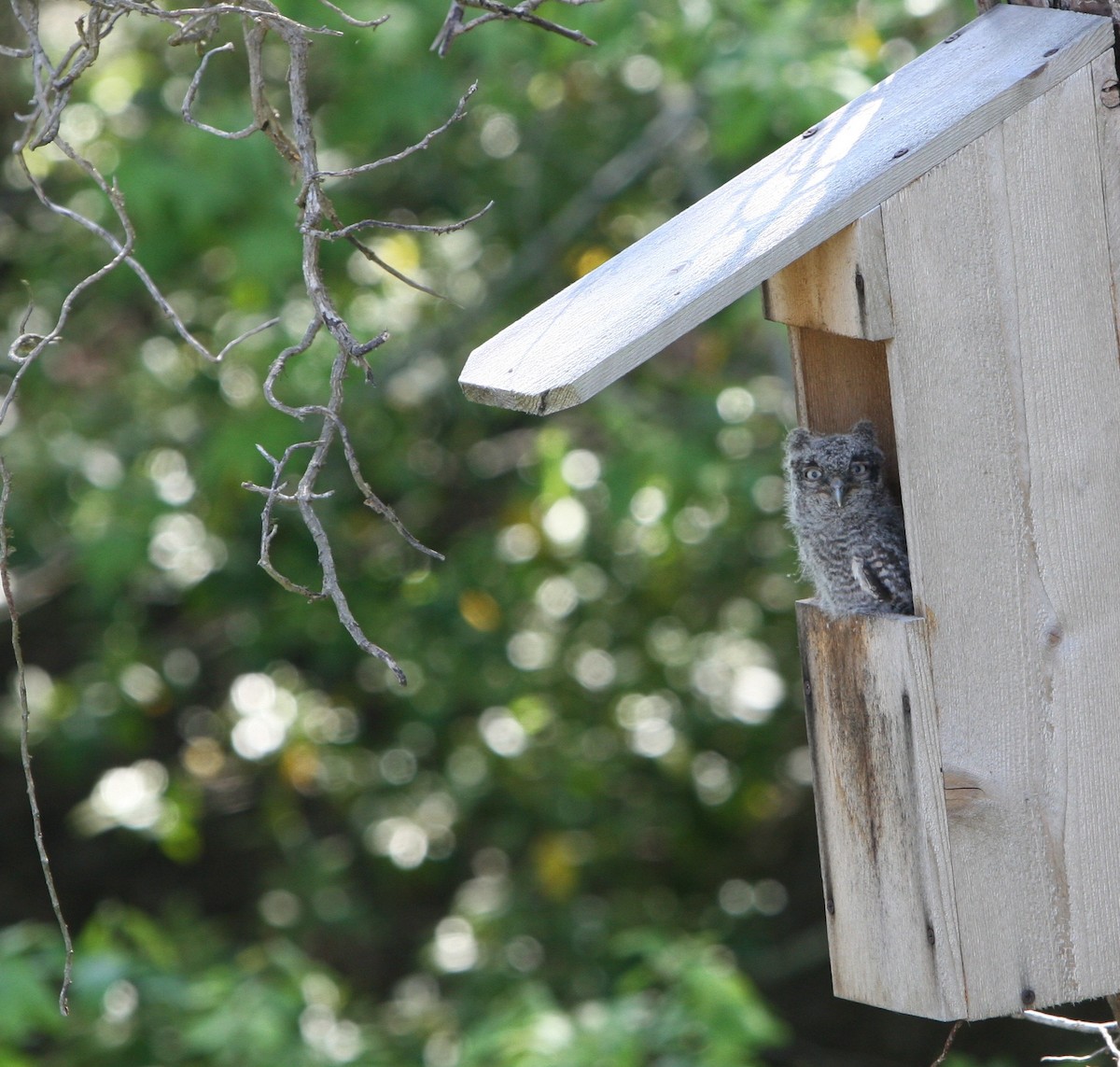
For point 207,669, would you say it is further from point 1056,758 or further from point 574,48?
point 1056,758

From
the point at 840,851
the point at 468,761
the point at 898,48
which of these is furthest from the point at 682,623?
the point at 840,851

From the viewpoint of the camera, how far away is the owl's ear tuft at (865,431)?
235 cm

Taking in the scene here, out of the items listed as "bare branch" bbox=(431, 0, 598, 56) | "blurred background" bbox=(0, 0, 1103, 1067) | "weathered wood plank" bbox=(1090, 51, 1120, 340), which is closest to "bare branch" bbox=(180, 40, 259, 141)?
"bare branch" bbox=(431, 0, 598, 56)

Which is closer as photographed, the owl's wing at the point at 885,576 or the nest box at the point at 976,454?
the nest box at the point at 976,454

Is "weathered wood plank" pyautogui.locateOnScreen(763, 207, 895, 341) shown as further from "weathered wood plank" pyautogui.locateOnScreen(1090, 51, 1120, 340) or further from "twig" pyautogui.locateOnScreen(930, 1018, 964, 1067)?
"twig" pyautogui.locateOnScreen(930, 1018, 964, 1067)

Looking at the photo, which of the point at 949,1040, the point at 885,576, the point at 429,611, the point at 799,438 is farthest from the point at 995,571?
the point at 429,611

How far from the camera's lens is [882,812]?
2.01 meters

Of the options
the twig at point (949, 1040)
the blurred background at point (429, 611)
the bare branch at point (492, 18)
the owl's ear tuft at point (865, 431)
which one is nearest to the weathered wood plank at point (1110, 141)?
the owl's ear tuft at point (865, 431)

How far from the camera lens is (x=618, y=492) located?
4375mm

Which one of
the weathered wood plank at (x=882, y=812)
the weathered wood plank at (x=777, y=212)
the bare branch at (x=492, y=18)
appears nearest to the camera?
the bare branch at (x=492, y=18)

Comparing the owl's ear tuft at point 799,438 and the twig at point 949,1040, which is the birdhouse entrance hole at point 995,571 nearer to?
the twig at point 949,1040

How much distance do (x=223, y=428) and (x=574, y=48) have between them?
5.12 feet

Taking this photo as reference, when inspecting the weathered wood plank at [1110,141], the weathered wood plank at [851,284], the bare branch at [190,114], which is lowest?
the weathered wood plank at [851,284]

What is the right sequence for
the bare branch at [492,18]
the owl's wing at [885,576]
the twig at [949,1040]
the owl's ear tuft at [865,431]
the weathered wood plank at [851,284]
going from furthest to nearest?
the owl's ear tuft at [865,431]
the owl's wing at [885,576]
the twig at [949,1040]
the weathered wood plank at [851,284]
the bare branch at [492,18]
